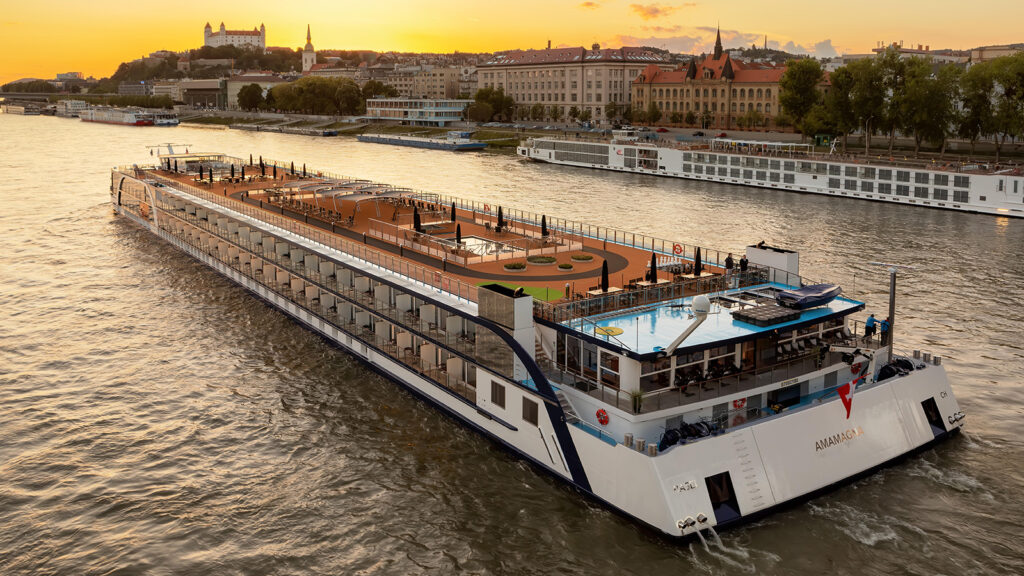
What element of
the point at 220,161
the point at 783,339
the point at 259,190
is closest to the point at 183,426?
the point at 783,339

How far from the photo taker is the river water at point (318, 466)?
2367cm

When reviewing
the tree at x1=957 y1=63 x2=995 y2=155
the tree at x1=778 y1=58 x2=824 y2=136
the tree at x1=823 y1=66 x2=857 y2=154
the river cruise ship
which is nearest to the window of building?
the river cruise ship

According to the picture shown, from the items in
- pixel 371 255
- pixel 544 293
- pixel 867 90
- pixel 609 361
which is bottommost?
pixel 609 361

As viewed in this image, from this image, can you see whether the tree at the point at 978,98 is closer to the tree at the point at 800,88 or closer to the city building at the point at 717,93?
the tree at the point at 800,88

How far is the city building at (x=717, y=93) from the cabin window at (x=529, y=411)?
152 metres

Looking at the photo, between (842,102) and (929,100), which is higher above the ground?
(842,102)

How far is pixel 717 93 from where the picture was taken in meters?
181

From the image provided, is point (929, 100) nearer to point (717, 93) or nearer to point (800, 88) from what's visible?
point (800, 88)

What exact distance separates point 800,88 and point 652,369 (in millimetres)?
109167

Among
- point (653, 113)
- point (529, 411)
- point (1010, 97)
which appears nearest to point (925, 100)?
point (1010, 97)

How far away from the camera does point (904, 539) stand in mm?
24109

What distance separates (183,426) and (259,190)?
3561 centimetres

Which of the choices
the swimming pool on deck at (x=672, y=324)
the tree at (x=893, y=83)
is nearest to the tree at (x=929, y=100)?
the tree at (x=893, y=83)

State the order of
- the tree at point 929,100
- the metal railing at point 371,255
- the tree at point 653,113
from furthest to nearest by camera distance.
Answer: the tree at point 653,113, the tree at point 929,100, the metal railing at point 371,255
